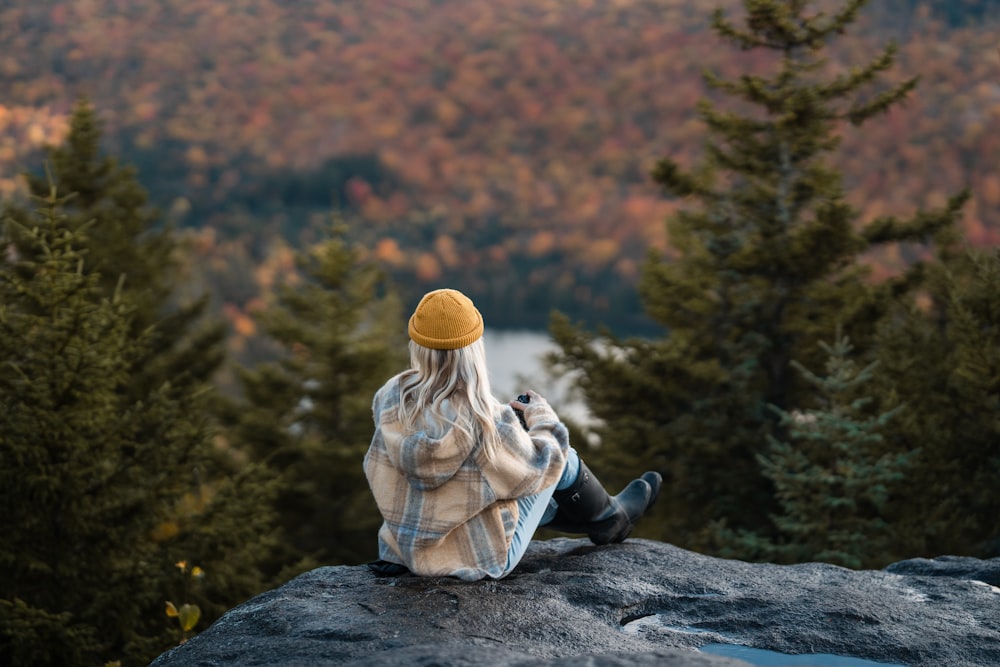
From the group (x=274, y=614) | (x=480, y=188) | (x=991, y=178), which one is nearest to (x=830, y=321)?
(x=274, y=614)

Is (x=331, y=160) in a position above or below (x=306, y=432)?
below

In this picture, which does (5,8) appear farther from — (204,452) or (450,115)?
(204,452)

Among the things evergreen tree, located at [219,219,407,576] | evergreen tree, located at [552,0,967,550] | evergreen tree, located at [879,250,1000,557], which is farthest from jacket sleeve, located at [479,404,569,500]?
evergreen tree, located at [219,219,407,576]

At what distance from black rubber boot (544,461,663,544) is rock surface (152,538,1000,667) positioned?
21cm

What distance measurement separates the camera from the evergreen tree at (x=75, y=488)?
204 inches

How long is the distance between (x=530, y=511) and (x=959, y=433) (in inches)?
203

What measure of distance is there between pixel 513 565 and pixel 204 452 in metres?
2.88

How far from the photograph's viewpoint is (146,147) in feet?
215

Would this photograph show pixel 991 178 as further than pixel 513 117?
No

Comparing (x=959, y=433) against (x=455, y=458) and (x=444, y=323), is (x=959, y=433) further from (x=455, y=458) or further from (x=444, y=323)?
(x=444, y=323)

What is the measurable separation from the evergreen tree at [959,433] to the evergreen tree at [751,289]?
231cm

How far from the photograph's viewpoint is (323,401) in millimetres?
15172

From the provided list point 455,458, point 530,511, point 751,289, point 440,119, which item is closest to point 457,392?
point 455,458

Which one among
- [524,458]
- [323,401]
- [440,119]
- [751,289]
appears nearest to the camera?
[524,458]
